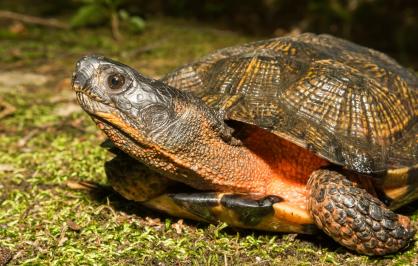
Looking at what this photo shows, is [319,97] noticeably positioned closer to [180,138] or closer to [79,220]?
[180,138]

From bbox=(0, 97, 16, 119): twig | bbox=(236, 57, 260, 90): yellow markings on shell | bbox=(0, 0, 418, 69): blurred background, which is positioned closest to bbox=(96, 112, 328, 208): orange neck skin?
bbox=(236, 57, 260, 90): yellow markings on shell

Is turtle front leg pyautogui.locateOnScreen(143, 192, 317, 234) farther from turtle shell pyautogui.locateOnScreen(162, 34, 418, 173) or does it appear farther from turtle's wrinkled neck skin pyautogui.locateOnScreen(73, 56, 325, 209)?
turtle shell pyautogui.locateOnScreen(162, 34, 418, 173)

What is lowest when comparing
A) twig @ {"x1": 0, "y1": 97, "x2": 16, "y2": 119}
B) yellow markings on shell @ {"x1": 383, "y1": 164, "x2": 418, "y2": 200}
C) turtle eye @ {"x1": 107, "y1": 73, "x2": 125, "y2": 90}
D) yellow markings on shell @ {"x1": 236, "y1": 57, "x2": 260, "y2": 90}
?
twig @ {"x1": 0, "y1": 97, "x2": 16, "y2": 119}

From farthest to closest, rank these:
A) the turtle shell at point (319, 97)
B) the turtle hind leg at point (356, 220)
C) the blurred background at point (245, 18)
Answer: the blurred background at point (245, 18) → the turtle shell at point (319, 97) → the turtle hind leg at point (356, 220)

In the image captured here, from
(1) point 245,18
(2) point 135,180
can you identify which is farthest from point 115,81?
(1) point 245,18

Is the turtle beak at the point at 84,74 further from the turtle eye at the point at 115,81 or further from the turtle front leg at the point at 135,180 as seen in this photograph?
the turtle front leg at the point at 135,180

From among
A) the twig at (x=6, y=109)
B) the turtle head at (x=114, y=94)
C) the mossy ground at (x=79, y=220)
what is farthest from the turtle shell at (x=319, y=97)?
the twig at (x=6, y=109)

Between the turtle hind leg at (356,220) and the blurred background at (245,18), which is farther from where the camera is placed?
the blurred background at (245,18)
